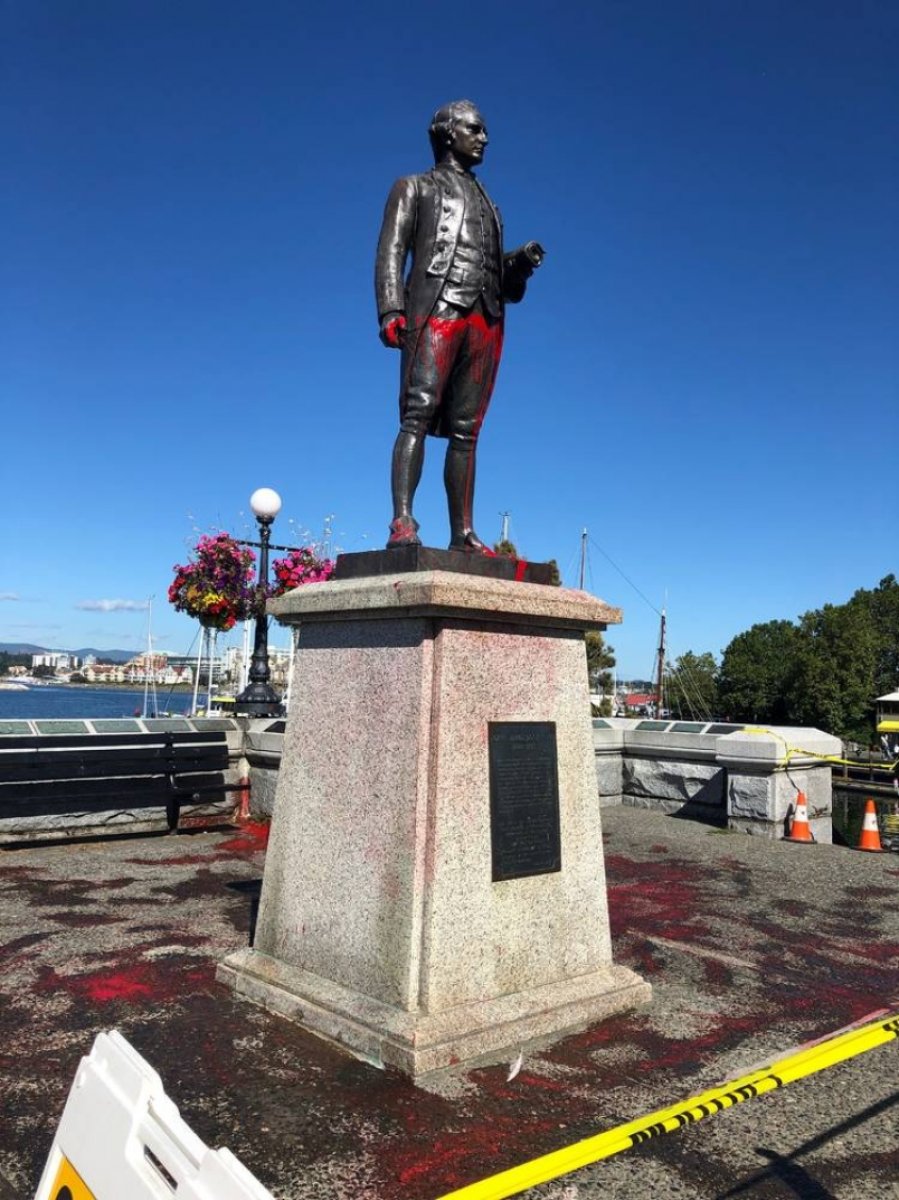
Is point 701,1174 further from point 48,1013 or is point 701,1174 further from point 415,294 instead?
point 415,294

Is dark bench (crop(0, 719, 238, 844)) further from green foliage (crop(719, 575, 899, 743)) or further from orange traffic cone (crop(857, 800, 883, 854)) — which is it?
green foliage (crop(719, 575, 899, 743))

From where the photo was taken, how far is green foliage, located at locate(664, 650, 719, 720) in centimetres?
9169

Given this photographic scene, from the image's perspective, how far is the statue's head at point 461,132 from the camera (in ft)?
16.6

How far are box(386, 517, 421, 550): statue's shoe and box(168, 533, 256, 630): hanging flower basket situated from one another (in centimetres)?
840

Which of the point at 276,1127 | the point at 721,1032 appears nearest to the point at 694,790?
the point at 721,1032

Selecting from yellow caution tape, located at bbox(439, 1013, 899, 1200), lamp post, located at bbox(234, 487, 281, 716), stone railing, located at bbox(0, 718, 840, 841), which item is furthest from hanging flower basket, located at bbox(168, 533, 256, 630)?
yellow caution tape, located at bbox(439, 1013, 899, 1200)

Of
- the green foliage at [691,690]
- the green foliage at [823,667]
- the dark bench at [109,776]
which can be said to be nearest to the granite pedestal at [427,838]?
the dark bench at [109,776]

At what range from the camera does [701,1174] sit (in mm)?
Result: 2975

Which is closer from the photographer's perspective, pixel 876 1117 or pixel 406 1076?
pixel 876 1117

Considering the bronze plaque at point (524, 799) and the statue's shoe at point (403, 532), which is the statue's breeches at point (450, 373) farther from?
the bronze plaque at point (524, 799)

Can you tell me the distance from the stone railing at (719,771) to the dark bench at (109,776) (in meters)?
4.11

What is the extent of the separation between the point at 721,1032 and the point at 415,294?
398 centimetres

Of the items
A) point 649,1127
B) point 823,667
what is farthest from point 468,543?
point 823,667

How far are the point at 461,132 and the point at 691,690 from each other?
95.4 meters
